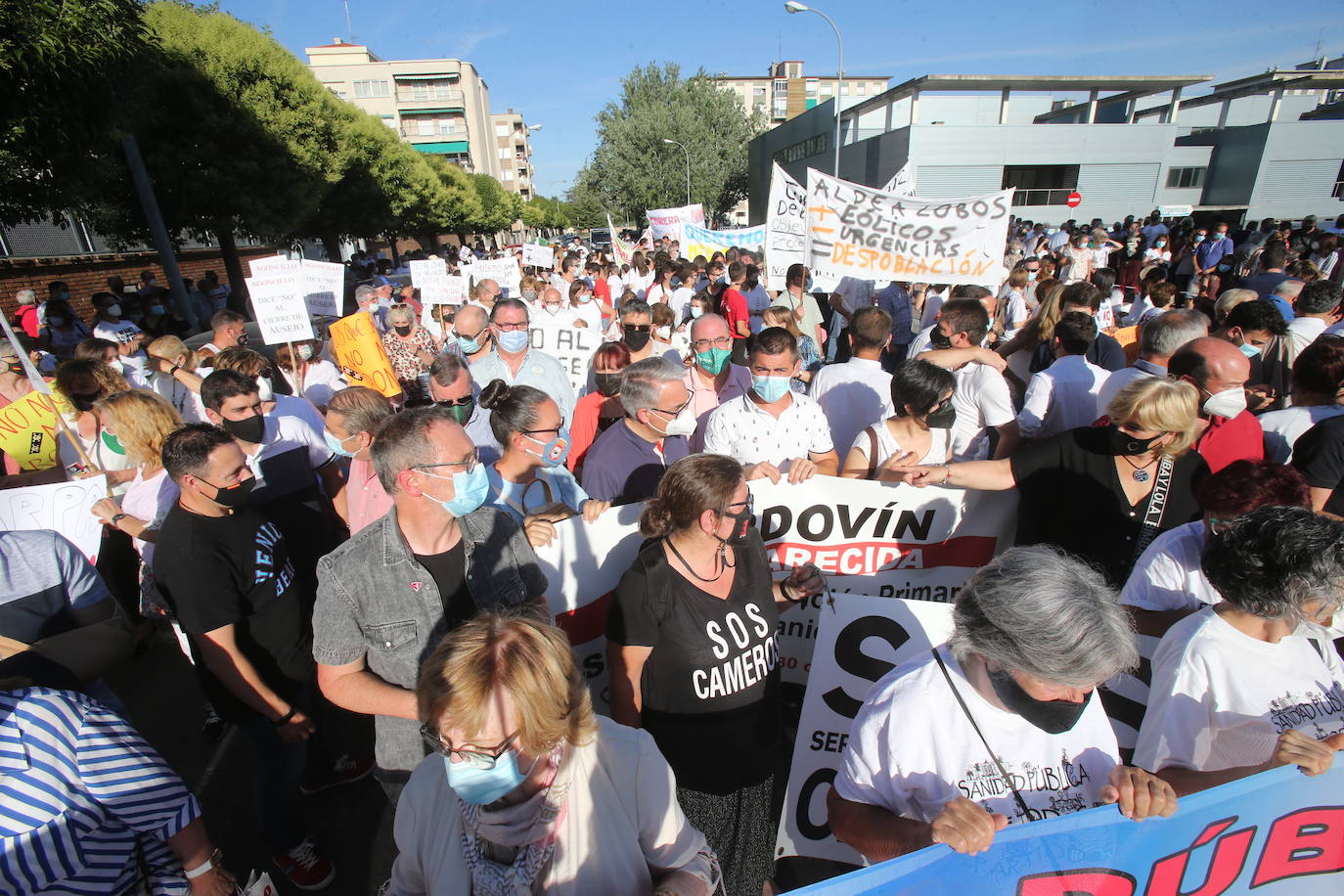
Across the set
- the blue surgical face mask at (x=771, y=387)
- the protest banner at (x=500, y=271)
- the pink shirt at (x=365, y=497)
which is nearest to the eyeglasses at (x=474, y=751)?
the pink shirt at (x=365, y=497)

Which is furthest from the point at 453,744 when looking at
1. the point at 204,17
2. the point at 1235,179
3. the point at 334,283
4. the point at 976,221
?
the point at 1235,179

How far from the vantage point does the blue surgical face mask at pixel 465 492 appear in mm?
2293

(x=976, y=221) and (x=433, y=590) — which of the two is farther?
(x=976, y=221)

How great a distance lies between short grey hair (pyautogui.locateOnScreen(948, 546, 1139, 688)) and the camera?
1.55m

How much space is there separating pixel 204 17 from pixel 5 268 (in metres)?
8.47

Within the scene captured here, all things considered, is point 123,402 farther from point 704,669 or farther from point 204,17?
point 204,17

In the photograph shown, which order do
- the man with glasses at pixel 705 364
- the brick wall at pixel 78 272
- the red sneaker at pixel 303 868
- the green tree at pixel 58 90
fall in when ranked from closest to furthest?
the red sneaker at pixel 303 868 < the man with glasses at pixel 705 364 < the green tree at pixel 58 90 < the brick wall at pixel 78 272

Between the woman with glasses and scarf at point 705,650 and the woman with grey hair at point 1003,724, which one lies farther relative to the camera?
the woman with glasses and scarf at point 705,650

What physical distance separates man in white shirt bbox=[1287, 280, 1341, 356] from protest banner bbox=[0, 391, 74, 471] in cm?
918

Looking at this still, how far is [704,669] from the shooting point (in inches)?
87.1

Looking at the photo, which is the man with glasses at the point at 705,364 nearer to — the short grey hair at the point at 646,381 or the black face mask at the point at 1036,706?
the short grey hair at the point at 646,381

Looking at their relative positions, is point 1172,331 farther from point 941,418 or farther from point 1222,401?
point 941,418

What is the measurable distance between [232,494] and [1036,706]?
2972 mm

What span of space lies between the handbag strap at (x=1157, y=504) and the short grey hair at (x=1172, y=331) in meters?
1.42
